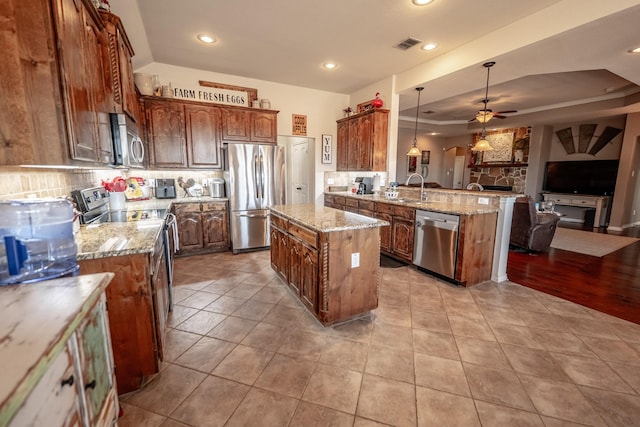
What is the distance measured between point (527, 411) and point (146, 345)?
7.44 feet

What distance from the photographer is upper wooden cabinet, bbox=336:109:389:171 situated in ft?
15.3

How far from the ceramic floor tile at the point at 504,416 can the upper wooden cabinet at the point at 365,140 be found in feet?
12.2

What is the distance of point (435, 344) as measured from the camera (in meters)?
2.12

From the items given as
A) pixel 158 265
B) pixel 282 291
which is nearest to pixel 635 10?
pixel 282 291

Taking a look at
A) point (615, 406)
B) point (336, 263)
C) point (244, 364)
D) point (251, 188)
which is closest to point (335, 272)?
point (336, 263)

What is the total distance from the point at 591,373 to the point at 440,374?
1.03 m

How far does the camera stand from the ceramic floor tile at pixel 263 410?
145 cm

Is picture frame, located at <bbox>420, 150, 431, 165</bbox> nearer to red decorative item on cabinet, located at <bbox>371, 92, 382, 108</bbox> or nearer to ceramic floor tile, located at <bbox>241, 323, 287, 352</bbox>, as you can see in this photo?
red decorative item on cabinet, located at <bbox>371, 92, 382, 108</bbox>

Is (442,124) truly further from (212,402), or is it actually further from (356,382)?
(212,402)

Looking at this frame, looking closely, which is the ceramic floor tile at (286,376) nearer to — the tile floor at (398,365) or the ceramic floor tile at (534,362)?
the tile floor at (398,365)

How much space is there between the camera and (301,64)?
13.6 ft

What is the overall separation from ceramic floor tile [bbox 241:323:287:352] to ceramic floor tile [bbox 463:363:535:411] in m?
1.37

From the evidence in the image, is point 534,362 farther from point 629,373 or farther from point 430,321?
point 430,321

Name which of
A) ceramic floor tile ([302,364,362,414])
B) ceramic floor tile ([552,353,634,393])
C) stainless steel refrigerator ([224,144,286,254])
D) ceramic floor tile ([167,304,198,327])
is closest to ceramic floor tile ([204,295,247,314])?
ceramic floor tile ([167,304,198,327])
